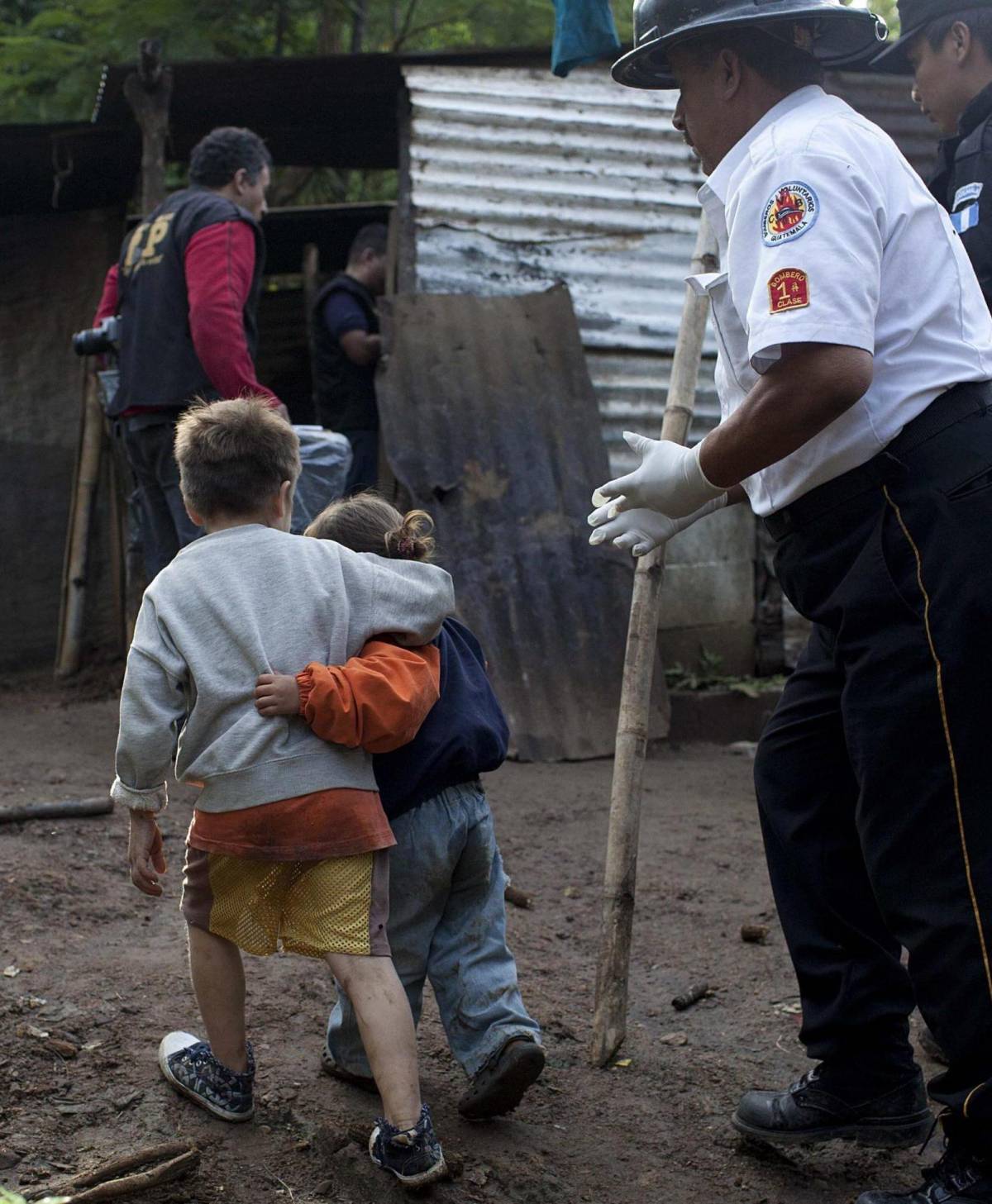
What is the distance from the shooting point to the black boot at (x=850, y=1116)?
2584 mm

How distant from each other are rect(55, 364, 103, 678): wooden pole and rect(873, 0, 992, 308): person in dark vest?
5384mm

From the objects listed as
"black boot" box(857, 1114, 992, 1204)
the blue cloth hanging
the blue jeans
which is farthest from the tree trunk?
"black boot" box(857, 1114, 992, 1204)

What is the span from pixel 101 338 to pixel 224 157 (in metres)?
0.94

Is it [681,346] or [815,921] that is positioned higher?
[681,346]

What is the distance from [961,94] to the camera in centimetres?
344

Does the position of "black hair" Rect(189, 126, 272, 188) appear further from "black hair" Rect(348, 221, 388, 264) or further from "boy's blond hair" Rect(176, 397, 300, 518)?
"boy's blond hair" Rect(176, 397, 300, 518)

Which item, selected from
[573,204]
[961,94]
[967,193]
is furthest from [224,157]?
[967,193]

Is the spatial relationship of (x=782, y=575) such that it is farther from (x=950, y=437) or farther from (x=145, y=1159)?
(x=145, y=1159)

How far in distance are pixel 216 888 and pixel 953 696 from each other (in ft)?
4.54

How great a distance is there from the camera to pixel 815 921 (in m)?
2.60

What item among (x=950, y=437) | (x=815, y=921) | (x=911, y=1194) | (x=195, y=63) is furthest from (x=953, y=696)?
(x=195, y=63)

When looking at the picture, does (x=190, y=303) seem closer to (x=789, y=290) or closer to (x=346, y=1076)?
(x=346, y=1076)

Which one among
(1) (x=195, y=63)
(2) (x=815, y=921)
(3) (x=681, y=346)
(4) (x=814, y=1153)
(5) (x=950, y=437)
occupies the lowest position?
(4) (x=814, y=1153)

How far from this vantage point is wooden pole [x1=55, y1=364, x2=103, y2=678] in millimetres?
7668
